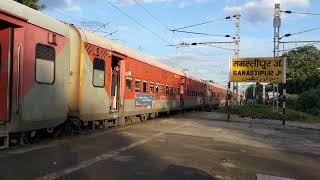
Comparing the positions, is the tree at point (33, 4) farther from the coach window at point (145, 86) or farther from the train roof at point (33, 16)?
the train roof at point (33, 16)

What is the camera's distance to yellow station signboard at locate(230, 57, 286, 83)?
3394 cm

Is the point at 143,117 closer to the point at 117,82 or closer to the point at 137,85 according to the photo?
the point at 137,85

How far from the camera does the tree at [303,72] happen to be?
8856 centimetres

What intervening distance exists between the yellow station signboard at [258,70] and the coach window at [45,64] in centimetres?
2310

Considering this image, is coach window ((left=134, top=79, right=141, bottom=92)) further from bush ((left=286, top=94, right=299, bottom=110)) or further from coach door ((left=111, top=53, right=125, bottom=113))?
bush ((left=286, top=94, right=299, bottom=110))

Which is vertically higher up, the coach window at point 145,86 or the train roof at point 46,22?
the train roof at point 46,22

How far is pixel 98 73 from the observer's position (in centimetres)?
1686

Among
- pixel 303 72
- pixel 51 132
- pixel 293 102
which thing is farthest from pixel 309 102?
pixel 51 132

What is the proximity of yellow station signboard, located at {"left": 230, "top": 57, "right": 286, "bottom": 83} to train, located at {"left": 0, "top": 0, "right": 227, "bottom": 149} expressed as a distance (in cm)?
1213

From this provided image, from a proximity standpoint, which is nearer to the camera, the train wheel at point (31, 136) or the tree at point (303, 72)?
the train wheel at point (31, 136)

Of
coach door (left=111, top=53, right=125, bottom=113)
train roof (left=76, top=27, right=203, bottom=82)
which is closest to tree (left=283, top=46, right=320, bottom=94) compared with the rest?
train roof (left=76, top=27, right=203, bottom=82)

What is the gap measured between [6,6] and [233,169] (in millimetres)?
6157

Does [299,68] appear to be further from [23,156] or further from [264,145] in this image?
[23,156]

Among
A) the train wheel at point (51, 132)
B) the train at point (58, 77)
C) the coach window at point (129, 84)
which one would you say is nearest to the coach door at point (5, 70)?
the train at point (58, 77)
